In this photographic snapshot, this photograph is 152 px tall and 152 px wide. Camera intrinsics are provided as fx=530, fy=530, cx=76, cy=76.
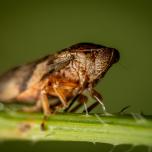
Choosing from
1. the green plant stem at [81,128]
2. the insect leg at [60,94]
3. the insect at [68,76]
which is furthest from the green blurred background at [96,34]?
the green plant stem at [81,128]

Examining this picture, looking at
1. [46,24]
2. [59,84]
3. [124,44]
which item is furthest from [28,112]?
[46,24]

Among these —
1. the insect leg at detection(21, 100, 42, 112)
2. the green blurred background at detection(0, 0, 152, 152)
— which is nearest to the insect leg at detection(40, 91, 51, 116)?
the insect leg at detection(21, 100, 42, 112)

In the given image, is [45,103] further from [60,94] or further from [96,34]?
[96,34]

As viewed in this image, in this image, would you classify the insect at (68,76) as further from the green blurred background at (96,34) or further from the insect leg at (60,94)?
the green blurred background at (96,34)

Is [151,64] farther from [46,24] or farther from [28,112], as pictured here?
[28,112]

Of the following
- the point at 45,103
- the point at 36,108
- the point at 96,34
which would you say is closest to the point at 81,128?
the point at 45,103
